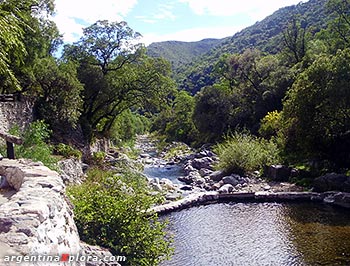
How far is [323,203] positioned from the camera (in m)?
13.7

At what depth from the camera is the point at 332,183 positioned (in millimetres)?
14789

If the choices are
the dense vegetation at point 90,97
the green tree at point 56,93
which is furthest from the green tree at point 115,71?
the green tree at point 56,93

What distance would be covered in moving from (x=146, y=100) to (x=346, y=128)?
43.5 feet

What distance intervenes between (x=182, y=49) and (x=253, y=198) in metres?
156

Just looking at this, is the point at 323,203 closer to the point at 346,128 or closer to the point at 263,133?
the point at 346,128

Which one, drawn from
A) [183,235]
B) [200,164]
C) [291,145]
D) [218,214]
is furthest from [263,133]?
[183,235]

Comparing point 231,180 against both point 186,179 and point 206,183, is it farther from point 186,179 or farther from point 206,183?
point 186,179

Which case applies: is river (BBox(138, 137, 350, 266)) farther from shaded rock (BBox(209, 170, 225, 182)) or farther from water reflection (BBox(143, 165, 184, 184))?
water reflection (BBox(143, 165, 184, 184))

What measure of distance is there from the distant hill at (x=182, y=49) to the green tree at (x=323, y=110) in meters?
132

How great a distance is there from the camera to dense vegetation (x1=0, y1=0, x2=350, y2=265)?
266 inches

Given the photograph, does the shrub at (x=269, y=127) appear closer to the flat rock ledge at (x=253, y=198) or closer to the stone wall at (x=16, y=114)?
the flat rock ledge at (x=253, y=198)

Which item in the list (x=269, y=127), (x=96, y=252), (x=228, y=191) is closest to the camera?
(x=96, y=252)

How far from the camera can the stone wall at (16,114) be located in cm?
1517

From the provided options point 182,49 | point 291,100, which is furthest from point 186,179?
point 182,49
